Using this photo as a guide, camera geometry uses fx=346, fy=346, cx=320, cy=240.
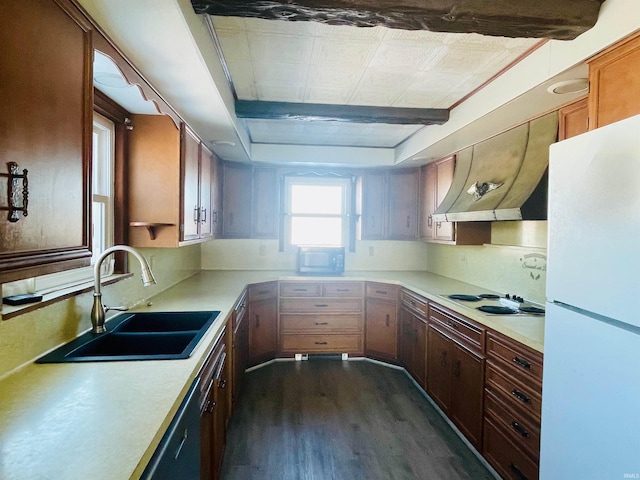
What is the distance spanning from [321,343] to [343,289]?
64 cm

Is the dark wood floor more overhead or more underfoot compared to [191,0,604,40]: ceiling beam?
more underfoot

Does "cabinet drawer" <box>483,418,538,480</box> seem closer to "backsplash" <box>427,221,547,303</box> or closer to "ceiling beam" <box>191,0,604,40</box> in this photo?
"backsplash" <box>427,221,547,303</box>

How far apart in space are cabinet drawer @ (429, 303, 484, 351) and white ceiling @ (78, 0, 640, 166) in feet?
4.52

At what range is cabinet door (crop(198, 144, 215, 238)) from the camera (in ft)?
9.40

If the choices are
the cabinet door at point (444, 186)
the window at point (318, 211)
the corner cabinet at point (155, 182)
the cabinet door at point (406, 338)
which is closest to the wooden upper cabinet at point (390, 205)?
the window at point (318, 211)

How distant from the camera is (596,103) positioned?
147 centimetres

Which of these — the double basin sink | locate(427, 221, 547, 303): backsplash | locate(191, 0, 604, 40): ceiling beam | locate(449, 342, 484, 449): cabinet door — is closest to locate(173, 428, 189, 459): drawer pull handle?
the double basin sink

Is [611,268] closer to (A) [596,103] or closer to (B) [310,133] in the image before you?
(A) [596,103]

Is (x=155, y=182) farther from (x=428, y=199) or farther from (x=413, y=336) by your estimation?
(x=428, y=199)

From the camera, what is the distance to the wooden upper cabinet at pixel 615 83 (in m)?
1.32

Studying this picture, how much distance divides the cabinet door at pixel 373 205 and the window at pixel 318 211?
0.22 m

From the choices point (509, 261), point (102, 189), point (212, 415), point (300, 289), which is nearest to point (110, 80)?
point (102, 189)

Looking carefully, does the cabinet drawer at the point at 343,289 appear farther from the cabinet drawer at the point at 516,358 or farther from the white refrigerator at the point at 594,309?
the white refrigerator at the point at 594,309

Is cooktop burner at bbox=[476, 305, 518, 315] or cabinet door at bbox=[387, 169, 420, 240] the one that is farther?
cabinet door at bbox=[387, 169, 420, 240]
